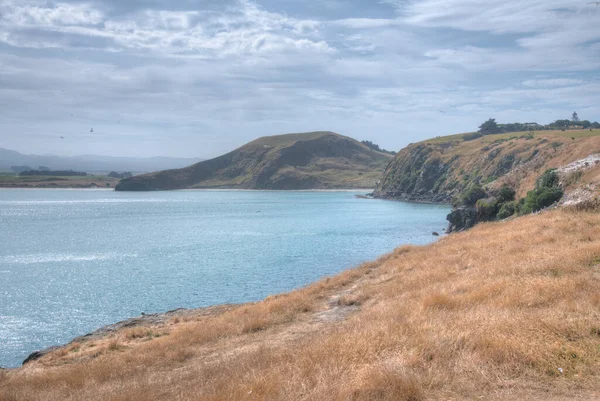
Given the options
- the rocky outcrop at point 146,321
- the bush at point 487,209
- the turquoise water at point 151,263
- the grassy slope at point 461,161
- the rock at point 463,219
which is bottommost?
the turquoise water at point 151,263

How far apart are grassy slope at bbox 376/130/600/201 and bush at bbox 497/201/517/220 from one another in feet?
37.3

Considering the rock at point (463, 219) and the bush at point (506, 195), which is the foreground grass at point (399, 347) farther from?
the rock at point (463, 219)

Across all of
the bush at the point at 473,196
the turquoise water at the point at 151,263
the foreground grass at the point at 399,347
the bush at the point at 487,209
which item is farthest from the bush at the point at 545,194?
the bush at the point at 473,196

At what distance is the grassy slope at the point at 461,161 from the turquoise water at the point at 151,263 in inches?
1051

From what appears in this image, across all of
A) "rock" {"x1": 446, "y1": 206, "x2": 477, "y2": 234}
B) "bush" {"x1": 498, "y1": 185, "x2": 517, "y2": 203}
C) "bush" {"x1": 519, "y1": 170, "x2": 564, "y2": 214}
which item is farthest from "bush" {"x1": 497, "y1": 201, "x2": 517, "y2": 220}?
"rock" {"x1": 446, "y1": 206, "x2": 477, "y2": 234}

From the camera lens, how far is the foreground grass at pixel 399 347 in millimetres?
7965

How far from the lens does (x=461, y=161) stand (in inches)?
6132

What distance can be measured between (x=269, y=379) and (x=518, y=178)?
60839mm

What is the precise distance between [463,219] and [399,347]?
194ft

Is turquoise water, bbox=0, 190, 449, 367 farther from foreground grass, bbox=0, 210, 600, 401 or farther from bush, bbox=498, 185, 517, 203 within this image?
foreground grass, bbox=0, 210, 600, 401

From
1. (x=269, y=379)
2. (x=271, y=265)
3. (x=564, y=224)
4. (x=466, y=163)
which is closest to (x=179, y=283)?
(x=271, y=265)

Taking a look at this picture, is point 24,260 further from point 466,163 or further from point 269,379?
point 466,163

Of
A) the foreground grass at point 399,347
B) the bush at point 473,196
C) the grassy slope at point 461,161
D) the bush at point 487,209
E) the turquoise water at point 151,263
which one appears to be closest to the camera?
the foreground grass at point 399,347

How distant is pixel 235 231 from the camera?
79.0m
